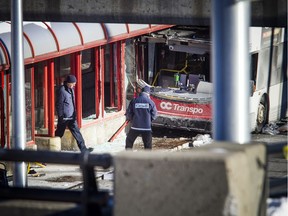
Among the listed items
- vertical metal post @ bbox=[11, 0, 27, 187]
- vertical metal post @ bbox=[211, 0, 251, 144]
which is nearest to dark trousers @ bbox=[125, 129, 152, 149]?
vertical metal post @ bbox=[11, 0, 27, 187]

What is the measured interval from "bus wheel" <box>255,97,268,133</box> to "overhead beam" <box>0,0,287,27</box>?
34.3ft

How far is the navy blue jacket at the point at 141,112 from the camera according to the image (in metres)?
18.3

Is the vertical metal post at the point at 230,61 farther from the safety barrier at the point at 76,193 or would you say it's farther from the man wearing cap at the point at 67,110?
the man wearing cap at the point at 67,110

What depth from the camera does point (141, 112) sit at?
18.2 metres

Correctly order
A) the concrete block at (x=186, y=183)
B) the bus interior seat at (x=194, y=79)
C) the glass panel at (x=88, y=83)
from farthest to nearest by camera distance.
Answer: the bus interior seat at (x=194, y=79) → the glass panel at (x=88, y=83) → the concrete block at (x=186, y=183)

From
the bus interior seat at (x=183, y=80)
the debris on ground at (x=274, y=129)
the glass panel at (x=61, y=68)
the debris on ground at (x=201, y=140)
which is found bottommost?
the debris on ground at (x=274, y=129)

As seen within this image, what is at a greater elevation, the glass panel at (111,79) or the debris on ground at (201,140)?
the glass panel at (111,79)

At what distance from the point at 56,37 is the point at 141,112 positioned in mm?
2681

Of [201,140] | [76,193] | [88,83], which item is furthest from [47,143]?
[76,193]

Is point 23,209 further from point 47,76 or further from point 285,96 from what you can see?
point 285,96

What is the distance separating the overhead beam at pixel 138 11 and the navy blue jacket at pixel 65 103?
373cm

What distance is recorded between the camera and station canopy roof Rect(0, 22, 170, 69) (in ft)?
57.4

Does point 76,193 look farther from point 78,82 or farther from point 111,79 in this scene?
point 111,79

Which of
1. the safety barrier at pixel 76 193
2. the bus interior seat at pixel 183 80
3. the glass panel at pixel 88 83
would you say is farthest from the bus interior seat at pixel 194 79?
the safety barrier at pixel 76 193
